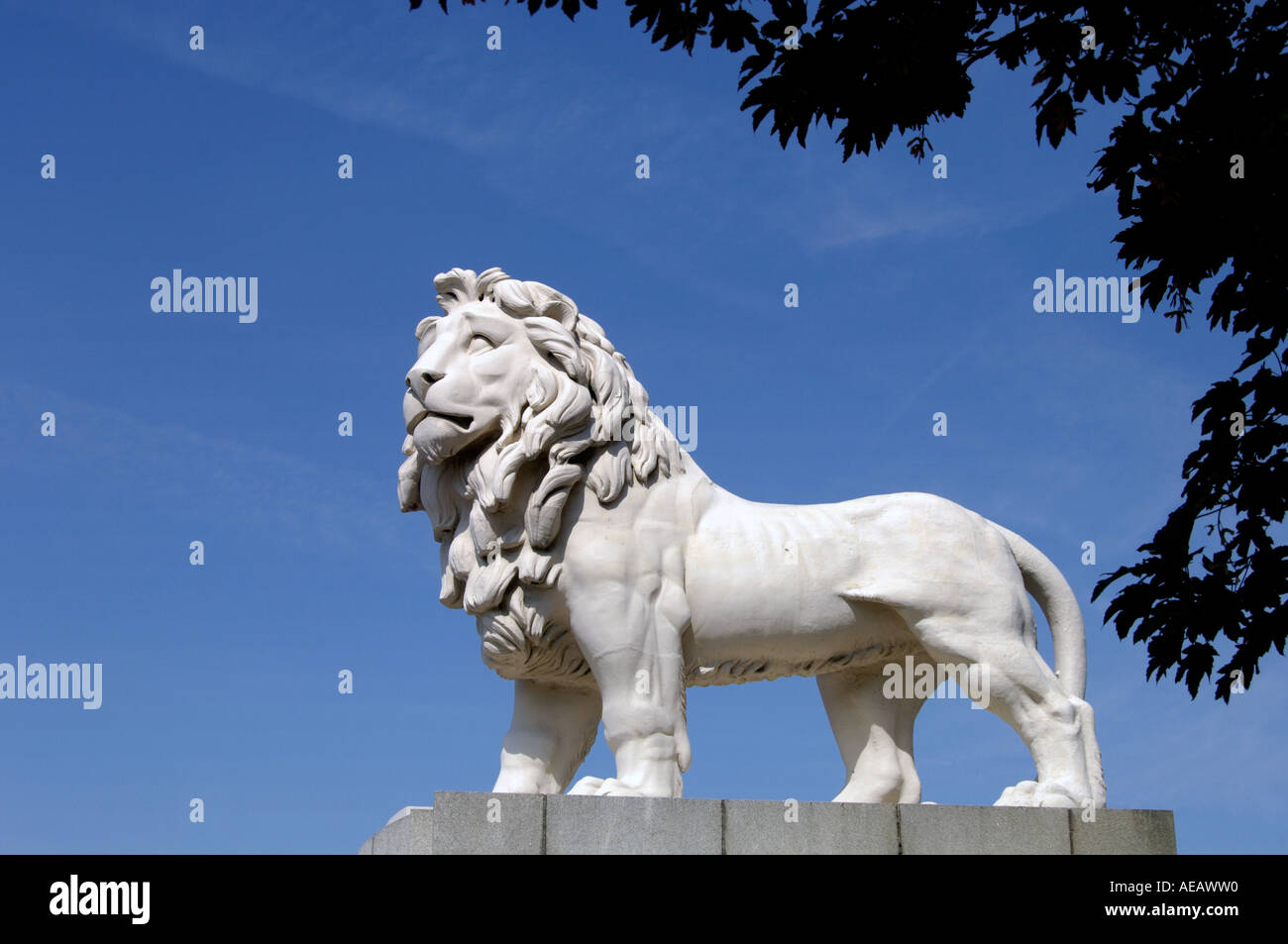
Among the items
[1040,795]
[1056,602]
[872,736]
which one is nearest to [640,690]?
[872,736]

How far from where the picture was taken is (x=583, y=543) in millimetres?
8367

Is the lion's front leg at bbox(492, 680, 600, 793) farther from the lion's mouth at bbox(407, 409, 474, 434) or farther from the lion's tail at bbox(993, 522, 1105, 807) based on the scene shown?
the lion's tail at bbox(993, 522, 1105, 807)

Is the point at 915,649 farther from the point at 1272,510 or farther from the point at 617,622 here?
the point at 1272,510

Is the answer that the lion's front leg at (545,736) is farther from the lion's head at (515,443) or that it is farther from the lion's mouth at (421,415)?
the lion's mouth at (421,415)

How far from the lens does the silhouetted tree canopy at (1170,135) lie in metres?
9.66

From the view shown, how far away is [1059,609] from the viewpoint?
9.21 m

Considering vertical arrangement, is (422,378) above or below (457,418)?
above

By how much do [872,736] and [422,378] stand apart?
3.20 m

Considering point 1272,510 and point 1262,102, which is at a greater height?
point 1262,102

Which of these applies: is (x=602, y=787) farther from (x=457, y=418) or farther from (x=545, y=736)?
(x=457, y=418)

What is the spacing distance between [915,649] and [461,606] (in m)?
2.50

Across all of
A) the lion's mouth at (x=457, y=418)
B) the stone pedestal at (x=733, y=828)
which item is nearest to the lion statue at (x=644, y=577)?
the lion's mouth at (x=457, y=418)

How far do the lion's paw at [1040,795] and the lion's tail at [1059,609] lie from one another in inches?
23.9
